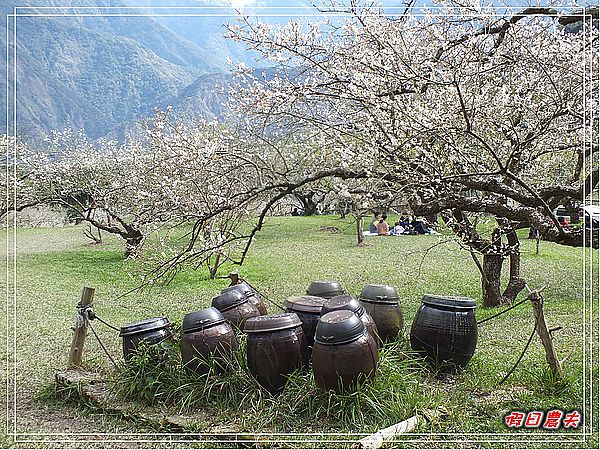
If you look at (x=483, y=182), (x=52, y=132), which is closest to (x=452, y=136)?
(x=483, y=182)

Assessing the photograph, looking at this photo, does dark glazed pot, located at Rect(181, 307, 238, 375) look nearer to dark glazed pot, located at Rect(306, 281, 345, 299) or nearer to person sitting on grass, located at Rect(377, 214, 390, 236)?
dark glazed pot, located at Rect(306, 281, 345, 299)

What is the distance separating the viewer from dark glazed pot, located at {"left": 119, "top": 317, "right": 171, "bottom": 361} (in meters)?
3.85

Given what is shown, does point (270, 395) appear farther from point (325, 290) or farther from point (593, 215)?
point (593, 215)

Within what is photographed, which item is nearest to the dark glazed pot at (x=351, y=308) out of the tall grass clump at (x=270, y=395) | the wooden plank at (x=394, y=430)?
the tall grass clump at (x=270, y=395)

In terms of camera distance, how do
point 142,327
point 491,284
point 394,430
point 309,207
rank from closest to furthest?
point 394,430 < point 142,327 < point 491,284 < point 309,207

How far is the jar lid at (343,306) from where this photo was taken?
360cm

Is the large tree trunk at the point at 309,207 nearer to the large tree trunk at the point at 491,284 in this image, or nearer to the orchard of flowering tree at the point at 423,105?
the large tree trunk at the point at 491,284

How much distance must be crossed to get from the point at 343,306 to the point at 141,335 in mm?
1410

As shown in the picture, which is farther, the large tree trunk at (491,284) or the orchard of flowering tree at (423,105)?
the large tree trunk at (491,284)

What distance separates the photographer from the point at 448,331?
3670mm

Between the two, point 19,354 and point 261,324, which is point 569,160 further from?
point 19,354

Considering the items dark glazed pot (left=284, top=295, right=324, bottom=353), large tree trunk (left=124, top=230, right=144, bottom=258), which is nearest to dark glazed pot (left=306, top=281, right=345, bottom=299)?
dark glazed pot (left=284, top=295, right=324, bottom=353)

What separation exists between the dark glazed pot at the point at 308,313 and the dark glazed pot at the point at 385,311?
0.45 meters

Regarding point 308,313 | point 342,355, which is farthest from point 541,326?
point 308,313
